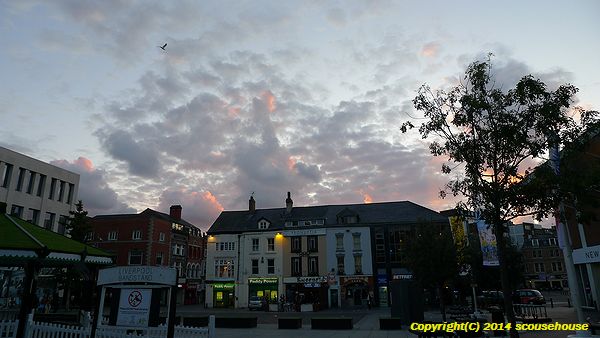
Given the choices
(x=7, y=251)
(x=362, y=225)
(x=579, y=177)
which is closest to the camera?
(x=7, y=251)

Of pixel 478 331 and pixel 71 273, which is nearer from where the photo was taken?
pixel 478 331

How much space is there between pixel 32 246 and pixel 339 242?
4005 centimetres

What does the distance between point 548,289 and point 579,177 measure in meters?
89.0

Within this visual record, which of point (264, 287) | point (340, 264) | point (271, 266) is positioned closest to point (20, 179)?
point (271, 266)

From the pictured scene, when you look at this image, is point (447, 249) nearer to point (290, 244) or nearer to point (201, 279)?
point (290, 244)

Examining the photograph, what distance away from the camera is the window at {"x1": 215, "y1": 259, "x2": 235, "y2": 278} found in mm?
51144

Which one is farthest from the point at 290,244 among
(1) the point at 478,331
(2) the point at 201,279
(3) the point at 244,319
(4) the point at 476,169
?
(4) the point at 476,169

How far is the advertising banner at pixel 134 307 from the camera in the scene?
10.7 metres

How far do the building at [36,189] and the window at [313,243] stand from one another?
2686 centimetres

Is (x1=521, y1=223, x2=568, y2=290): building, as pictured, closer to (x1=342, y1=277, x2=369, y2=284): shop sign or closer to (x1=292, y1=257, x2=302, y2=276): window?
(x1=342, y1=277, x2=369, y2=284): shop sign

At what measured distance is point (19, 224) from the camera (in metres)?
12.8

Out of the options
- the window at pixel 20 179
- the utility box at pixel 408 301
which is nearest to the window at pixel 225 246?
the window at pixel 20 179

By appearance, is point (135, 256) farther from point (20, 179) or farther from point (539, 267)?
point (539, 267)

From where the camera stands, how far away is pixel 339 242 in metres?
48.9
